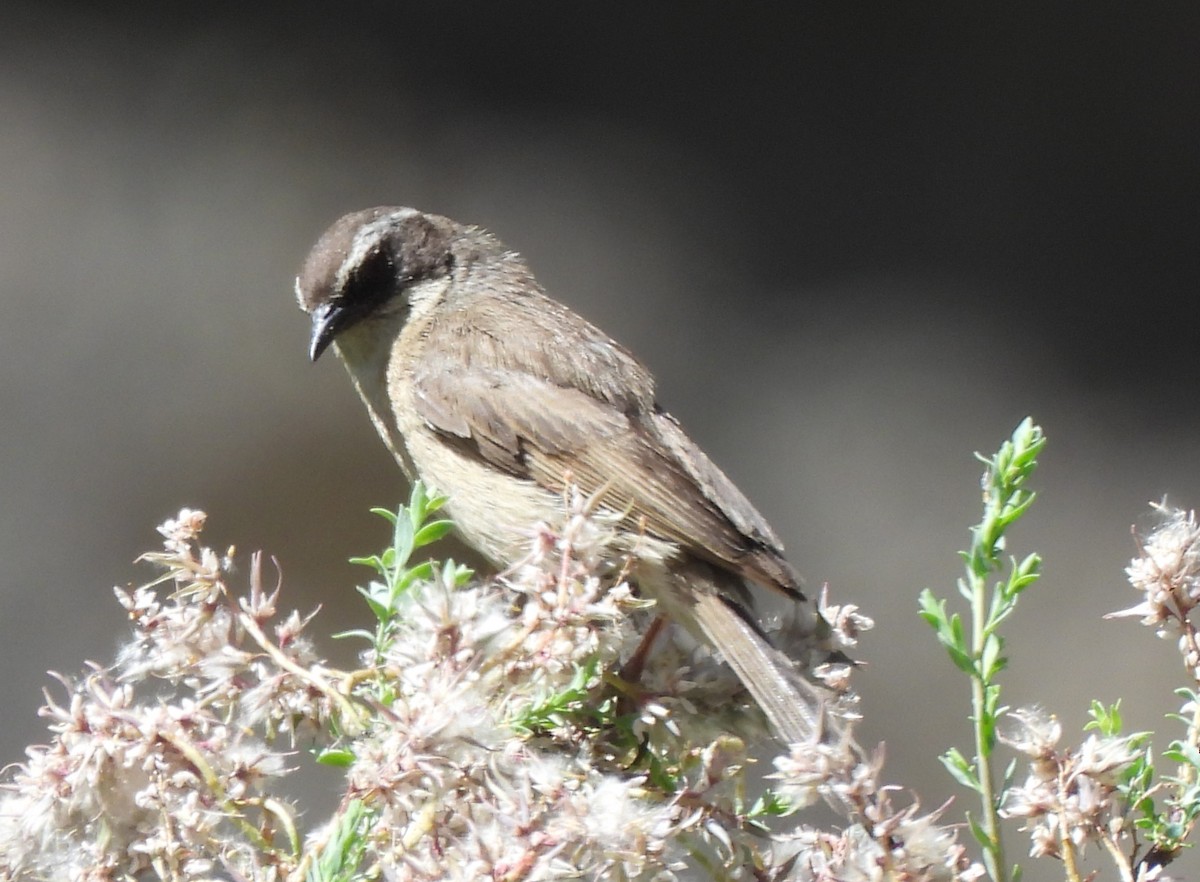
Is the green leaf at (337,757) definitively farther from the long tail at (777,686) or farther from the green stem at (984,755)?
the green stem at (984,755)

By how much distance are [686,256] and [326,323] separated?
116 cm

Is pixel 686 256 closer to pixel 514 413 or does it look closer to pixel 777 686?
pixel 514 413

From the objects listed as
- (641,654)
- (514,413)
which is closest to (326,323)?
(514,413)

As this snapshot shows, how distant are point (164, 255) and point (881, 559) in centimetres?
171

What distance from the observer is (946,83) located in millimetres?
2781

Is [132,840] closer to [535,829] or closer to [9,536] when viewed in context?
[535,829]

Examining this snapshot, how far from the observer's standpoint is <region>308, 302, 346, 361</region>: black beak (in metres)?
1.80

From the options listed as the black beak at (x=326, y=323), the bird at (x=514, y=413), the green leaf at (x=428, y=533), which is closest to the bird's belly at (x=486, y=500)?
the bird at (x=514, y=413)

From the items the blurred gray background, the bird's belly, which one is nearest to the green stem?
the bird's belly

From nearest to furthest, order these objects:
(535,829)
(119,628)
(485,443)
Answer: (535,829) < (485,443) < (119,628)

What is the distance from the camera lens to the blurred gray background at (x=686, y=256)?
8.74ft

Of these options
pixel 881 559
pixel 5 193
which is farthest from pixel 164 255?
pixel 881 559

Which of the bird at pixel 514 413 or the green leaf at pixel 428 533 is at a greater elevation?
the bird at pixel 514 413

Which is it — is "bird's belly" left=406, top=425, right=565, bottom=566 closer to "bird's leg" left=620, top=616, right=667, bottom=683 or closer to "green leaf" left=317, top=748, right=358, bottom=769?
"bird's leg" left=620, top=616, right=667, bottom=683
